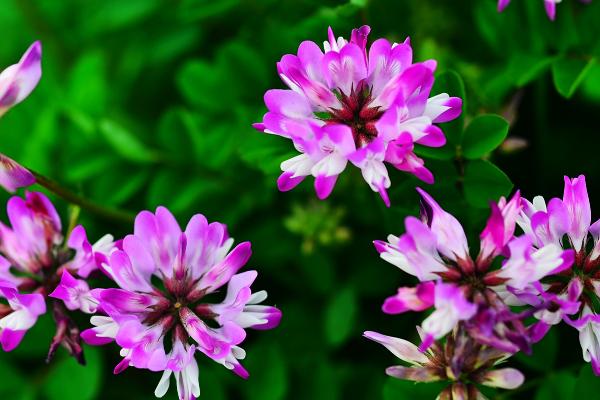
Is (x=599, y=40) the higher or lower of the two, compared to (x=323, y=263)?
higher

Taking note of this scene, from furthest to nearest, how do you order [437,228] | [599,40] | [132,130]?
[132,130] < [599,40] < [437,228]

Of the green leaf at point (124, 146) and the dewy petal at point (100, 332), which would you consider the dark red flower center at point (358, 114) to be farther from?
the green leaf at point (124, 146)

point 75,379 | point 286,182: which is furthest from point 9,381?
point 286,182

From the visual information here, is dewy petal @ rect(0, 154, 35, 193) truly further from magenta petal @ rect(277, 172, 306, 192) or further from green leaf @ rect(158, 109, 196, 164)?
green leaf @ rect(158, 109, 196, 164)

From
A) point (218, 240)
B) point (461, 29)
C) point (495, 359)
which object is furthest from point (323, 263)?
point (461, 29)

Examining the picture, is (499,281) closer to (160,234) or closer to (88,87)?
(160,234)

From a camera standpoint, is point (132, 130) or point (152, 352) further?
point (132, 130)

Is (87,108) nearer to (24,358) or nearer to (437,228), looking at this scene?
(24,358)
